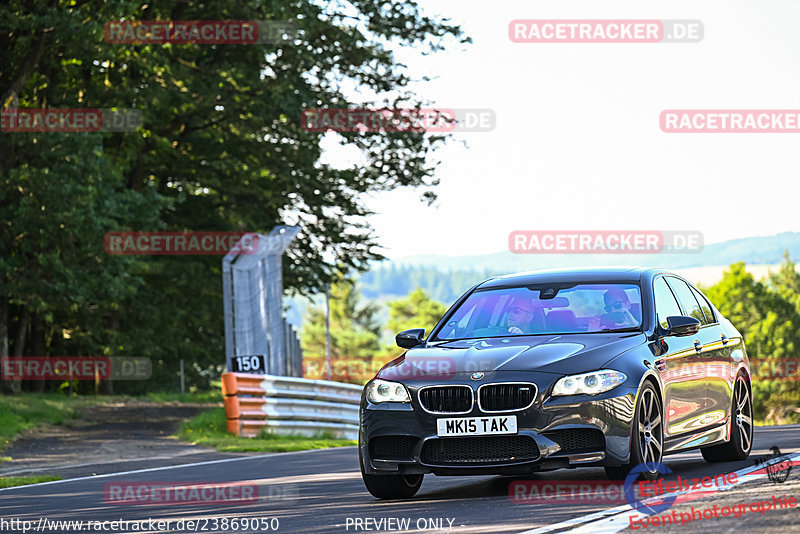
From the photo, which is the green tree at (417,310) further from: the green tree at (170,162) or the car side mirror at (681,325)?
the car side mirror at (681,325)

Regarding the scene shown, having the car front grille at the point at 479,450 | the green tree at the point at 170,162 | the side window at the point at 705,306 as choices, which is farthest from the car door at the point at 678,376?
the green tree at the point at 170,162

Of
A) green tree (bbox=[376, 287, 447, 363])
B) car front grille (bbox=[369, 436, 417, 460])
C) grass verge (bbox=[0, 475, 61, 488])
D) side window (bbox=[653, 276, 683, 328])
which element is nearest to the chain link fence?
grass verge (bbox=[0, 475, 61, 488])

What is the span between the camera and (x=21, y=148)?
85.3ft

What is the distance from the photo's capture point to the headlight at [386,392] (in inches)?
330

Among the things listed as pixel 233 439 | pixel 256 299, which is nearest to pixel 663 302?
pixel 233 439

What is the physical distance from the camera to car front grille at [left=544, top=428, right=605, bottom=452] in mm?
8039

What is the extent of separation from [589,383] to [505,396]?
56 cm

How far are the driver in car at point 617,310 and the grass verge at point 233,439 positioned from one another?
28.9 ft

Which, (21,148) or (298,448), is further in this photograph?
(21,148)

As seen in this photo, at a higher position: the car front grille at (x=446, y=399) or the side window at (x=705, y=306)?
the side window at (x=705, y=306)

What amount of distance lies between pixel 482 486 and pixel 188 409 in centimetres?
1999

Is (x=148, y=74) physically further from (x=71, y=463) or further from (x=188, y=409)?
(x=71, y=463)

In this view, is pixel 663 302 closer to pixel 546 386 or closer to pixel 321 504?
pixel 546 386

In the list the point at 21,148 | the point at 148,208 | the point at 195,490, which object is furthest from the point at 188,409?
the point at 195,490
